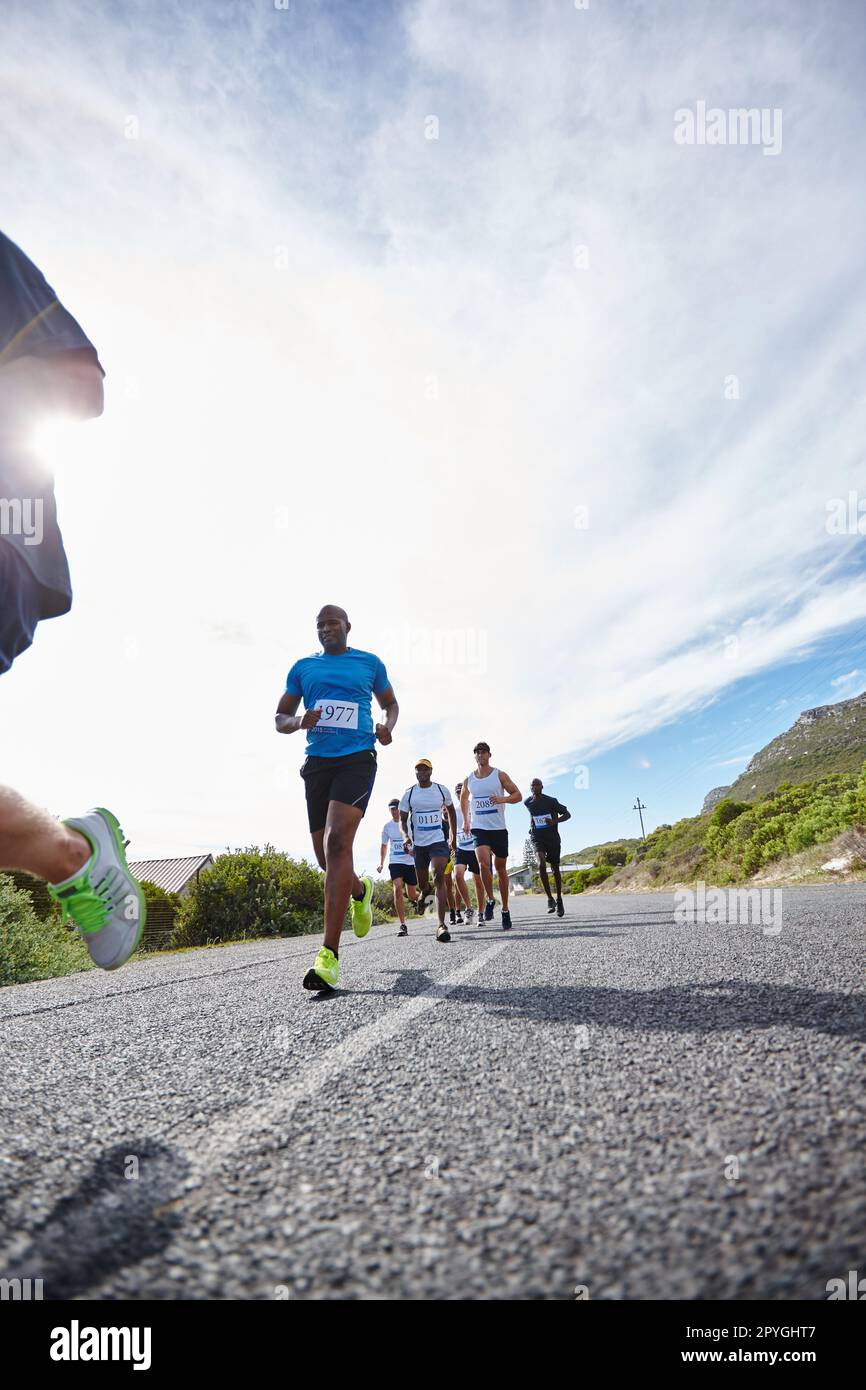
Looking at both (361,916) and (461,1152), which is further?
(361,916)

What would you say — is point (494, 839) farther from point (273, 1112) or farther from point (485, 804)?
point (273, 1112)

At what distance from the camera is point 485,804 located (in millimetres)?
9312

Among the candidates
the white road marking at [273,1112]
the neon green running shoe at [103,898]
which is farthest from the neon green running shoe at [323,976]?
the neon green running shoe at [103,898]

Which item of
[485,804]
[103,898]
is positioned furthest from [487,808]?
[103,898]

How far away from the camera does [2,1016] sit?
11.0 feet

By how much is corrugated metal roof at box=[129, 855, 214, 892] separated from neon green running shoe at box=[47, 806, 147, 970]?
122 ft

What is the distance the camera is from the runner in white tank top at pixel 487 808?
9.05 meters

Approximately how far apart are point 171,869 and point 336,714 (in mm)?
40152

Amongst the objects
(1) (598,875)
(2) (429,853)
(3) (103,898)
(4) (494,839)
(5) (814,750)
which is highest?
(5) (814,750)

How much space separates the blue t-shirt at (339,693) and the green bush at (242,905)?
11.7 meters

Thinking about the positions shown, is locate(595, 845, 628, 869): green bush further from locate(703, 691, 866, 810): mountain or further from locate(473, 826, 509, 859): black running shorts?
locate(473, 826, 509, 859): black running shorts
